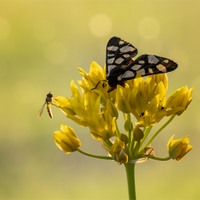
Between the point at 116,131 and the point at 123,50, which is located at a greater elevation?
the point at 123,50

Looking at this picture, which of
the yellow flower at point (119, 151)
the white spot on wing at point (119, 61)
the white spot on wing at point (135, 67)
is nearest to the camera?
the yellow flower at point (119, 151)

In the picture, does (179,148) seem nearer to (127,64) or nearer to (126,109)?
(126,109)

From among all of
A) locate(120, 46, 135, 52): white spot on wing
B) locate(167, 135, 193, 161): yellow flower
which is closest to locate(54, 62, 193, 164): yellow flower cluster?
locate(167, 135, 193, 161): yellow flower

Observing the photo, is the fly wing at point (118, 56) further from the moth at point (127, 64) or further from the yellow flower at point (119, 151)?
the yellow flower at point (119, 151)

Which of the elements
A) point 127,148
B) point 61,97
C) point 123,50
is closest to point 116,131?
point 127,148

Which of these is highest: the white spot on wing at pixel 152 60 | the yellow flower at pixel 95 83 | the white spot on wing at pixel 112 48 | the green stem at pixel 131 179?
the white spot on wing at pixel 112 48

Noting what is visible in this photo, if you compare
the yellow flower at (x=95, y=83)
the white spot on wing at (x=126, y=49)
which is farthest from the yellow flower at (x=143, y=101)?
the white spot on wing at (x=126, y=49)

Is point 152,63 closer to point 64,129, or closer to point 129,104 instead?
point 129,104
